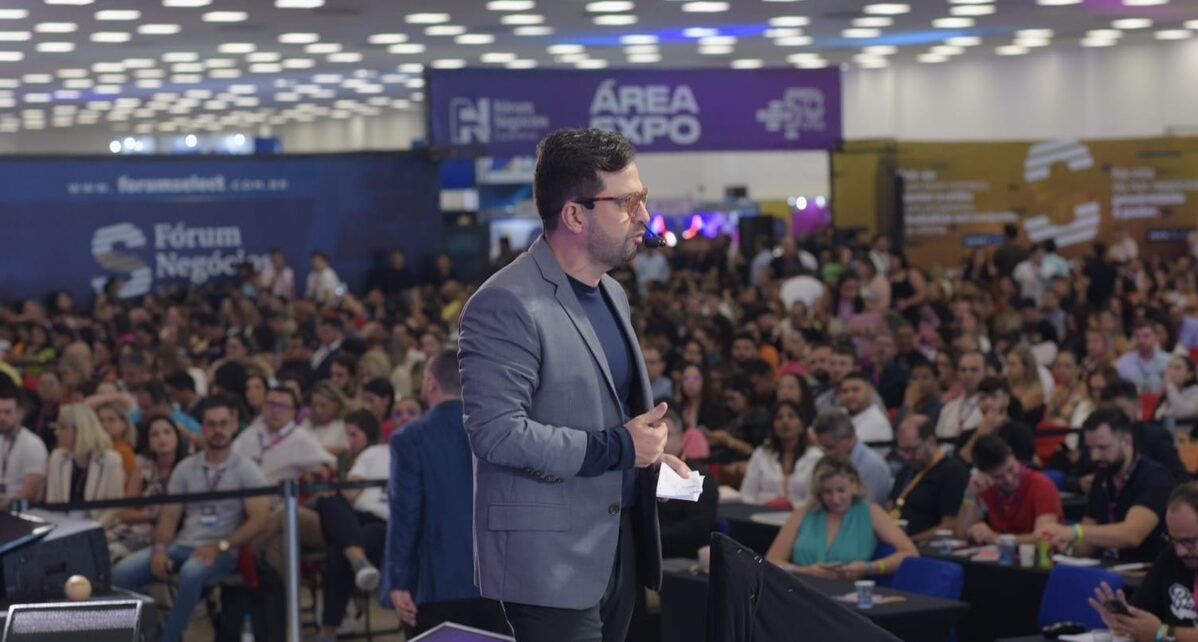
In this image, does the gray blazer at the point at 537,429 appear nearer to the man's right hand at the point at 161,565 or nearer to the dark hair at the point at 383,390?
the man's right hand at the point at 161,565

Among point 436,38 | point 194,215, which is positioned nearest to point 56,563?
point 194,215

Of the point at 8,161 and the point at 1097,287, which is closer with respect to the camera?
the point at 1097,287

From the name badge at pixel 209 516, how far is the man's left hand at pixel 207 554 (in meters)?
0.11

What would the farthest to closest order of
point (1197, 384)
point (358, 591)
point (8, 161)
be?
point (8, 161), point (1197, 384), point (358, 591)

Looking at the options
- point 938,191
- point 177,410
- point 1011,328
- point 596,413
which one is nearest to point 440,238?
point 938,191

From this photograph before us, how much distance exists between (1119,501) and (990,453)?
57cm

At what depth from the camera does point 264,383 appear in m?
11.6

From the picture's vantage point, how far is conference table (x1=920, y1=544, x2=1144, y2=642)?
284 inches

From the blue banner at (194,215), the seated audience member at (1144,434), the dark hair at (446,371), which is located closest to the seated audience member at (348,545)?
the dark hair at (446,371)

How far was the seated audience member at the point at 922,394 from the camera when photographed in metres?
10.8

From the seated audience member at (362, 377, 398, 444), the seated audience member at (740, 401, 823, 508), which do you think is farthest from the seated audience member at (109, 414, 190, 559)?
the seated audience member at (740, 401, 823, 508)

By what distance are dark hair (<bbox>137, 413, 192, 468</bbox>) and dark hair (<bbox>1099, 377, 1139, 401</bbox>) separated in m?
4.78

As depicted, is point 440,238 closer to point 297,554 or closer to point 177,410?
point 177,410

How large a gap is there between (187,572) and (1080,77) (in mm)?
23134
